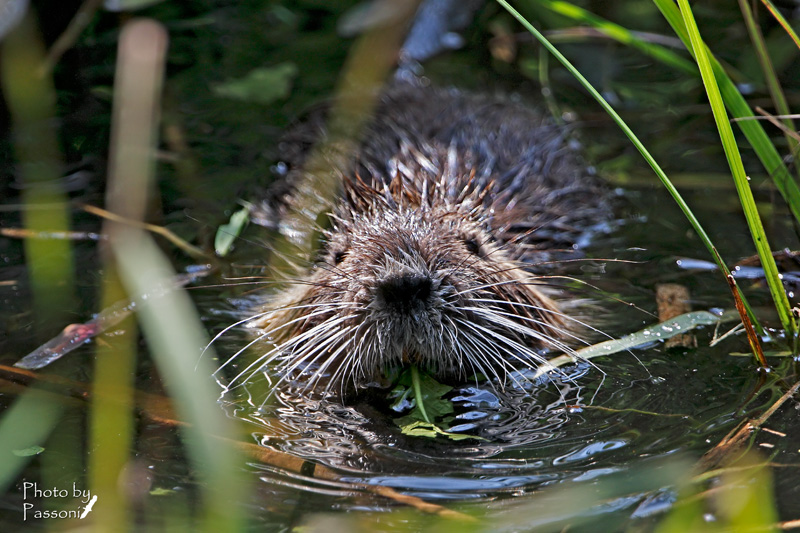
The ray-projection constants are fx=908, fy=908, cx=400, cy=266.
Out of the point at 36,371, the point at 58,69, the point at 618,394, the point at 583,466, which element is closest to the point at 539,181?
the point at 618,394

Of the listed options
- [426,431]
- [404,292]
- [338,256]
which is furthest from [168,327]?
[338,256]

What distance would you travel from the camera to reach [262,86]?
17.5 ft

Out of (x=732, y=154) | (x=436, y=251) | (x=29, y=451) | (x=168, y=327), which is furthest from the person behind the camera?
(x=436, y=251)

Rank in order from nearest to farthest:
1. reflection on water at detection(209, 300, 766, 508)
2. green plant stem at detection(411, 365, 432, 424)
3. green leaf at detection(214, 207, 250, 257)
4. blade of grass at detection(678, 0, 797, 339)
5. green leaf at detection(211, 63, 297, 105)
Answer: reflection on water at detection(209, 300, 766, 508) → blade of grass at detection(678, 0, 797, 339) → green plant stem at detection(411, 365, 432, 424) → green leaf at detection(214, 207, 250, 257) → green leaf at detection(211, 63, 297, 105)

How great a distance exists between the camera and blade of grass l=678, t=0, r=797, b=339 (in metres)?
2.50

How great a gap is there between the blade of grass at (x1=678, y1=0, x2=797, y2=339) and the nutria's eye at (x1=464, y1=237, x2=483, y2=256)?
0.86m

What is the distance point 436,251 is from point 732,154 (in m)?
0.90

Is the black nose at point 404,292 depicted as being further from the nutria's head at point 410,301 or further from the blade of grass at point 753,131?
the blade of grass at point 753,131

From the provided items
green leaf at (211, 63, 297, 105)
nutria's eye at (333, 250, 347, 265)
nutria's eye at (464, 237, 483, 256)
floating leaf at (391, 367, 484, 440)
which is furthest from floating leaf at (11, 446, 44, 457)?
green leaf at (211, 63, 297, 105)

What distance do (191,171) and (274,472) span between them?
247cm

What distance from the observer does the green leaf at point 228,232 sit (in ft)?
12.2

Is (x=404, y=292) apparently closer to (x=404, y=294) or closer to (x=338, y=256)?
(x=404, y=294)

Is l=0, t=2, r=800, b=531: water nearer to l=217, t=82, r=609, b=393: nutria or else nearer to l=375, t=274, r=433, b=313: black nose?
l=217, t=82, r=609, b=393: nutria

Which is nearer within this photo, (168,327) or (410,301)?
(168,327)
